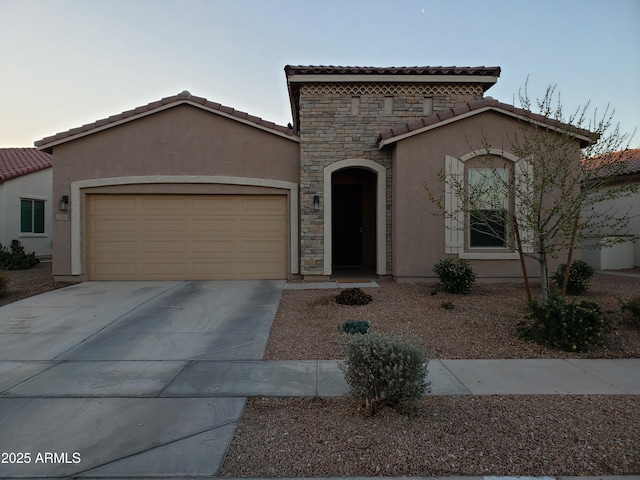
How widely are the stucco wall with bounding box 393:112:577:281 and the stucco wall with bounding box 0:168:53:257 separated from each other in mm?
15605

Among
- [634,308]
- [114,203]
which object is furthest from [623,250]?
[114,203]

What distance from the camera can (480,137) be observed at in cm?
1119

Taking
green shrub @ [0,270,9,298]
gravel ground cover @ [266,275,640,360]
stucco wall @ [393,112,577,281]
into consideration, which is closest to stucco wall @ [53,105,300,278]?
green shrub @ [0,270,9,298]

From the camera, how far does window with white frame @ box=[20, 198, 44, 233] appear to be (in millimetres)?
18219

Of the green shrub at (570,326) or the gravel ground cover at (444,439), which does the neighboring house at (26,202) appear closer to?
the gravel ground cover at (444,439)

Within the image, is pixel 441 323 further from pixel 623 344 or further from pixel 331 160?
pixel 331 160

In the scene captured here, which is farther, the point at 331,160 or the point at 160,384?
the point at 331,160

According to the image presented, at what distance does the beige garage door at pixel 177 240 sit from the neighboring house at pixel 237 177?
0.03 metres

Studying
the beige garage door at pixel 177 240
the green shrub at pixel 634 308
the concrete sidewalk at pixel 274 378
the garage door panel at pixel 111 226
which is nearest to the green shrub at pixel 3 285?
the beige garage door at pixel 177 240

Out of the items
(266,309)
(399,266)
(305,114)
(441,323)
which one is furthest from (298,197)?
(441,323)

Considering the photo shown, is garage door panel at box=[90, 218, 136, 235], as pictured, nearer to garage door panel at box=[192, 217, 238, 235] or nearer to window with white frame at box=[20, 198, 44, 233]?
garage door panel at box=[192, 217, 238, 235]

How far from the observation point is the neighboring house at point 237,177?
1196 centimetres

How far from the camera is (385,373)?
3.94 meters

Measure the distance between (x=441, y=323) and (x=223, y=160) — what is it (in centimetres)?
753
